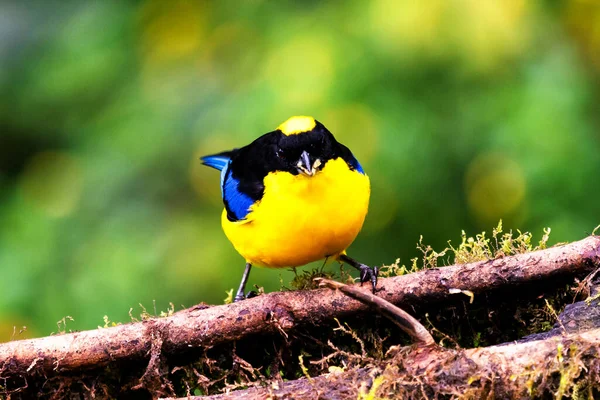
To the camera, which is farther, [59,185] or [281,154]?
[59,185]

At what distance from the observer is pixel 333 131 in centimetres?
420

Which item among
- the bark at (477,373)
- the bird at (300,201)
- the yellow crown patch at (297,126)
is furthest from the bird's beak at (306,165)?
the bark at (477,373)

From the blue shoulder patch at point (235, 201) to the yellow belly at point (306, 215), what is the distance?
0.06 m

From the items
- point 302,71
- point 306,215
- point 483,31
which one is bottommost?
point 306,215

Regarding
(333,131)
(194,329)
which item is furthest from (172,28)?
(194,329)

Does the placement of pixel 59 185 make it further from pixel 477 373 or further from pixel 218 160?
pixel 477 373

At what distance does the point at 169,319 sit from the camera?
3.00 meters

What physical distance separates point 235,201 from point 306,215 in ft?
1.53

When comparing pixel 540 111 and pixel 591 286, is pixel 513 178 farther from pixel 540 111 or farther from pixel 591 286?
pixel 591 286

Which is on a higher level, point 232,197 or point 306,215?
point 232,197

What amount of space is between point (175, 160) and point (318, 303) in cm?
186

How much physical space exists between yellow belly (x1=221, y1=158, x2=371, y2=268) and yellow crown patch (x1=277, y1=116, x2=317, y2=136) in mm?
178

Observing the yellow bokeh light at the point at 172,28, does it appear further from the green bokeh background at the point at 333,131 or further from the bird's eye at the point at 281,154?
the bird's eye at the point at 281,154

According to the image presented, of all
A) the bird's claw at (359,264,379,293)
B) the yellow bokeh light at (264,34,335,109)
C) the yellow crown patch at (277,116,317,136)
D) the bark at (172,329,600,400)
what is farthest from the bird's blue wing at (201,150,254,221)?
the bark at (172,329,600,400)
